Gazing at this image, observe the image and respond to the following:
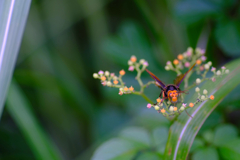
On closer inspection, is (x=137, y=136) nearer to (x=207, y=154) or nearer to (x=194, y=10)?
(x=207, y=154)

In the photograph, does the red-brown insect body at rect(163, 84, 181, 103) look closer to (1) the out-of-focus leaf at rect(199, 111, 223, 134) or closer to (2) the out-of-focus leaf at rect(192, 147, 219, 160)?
(2) the out-of-focus leaf at rect(192, 147, 219, 160)

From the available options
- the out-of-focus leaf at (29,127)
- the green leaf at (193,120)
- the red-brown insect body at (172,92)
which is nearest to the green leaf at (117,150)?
the green leaf at (193,120)

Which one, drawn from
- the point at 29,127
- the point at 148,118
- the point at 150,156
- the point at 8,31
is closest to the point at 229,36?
the point at 148,118

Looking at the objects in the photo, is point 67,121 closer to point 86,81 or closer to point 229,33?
point 86,81

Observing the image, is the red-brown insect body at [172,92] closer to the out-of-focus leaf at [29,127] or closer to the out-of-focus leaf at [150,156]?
the out-of-focus leaf at [150,156]

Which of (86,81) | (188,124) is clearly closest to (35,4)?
(86,81)

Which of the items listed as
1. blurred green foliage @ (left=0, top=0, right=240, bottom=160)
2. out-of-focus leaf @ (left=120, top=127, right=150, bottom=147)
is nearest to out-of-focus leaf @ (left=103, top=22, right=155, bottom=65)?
blurred green foliage @ (left=0, top=0, right=240, bottom=160)
